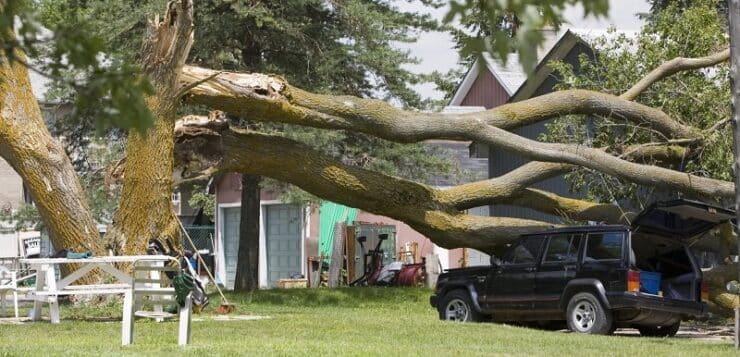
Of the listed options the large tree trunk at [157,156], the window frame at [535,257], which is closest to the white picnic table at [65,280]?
the large tree trunk at [157,156]

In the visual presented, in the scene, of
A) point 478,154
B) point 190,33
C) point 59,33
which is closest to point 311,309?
point 190,33

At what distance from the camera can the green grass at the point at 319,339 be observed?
12.0 m

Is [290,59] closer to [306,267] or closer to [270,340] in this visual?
[306,267]

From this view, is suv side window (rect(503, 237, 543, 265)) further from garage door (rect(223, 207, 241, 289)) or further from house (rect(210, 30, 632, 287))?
garage door (rect(223, 207, 241, 289))

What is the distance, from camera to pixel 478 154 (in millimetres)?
35906

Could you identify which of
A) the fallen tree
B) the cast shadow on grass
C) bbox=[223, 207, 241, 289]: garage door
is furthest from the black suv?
bbox=[223, 207, 241, 289]: garage door

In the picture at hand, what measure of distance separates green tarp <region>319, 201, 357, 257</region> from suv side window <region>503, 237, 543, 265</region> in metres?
19.0

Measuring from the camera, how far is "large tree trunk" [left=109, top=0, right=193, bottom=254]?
752 inches

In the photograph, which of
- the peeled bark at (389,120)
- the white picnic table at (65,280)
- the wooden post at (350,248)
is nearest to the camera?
the white picnic table at (65,280)

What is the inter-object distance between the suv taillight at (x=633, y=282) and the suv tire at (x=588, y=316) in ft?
1.55

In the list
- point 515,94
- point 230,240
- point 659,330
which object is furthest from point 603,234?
point 230,240

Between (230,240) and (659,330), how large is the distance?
1039 inches

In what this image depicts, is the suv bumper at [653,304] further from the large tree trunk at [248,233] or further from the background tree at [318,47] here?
the large tree trunk at [248,233]

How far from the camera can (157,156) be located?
1942cm
